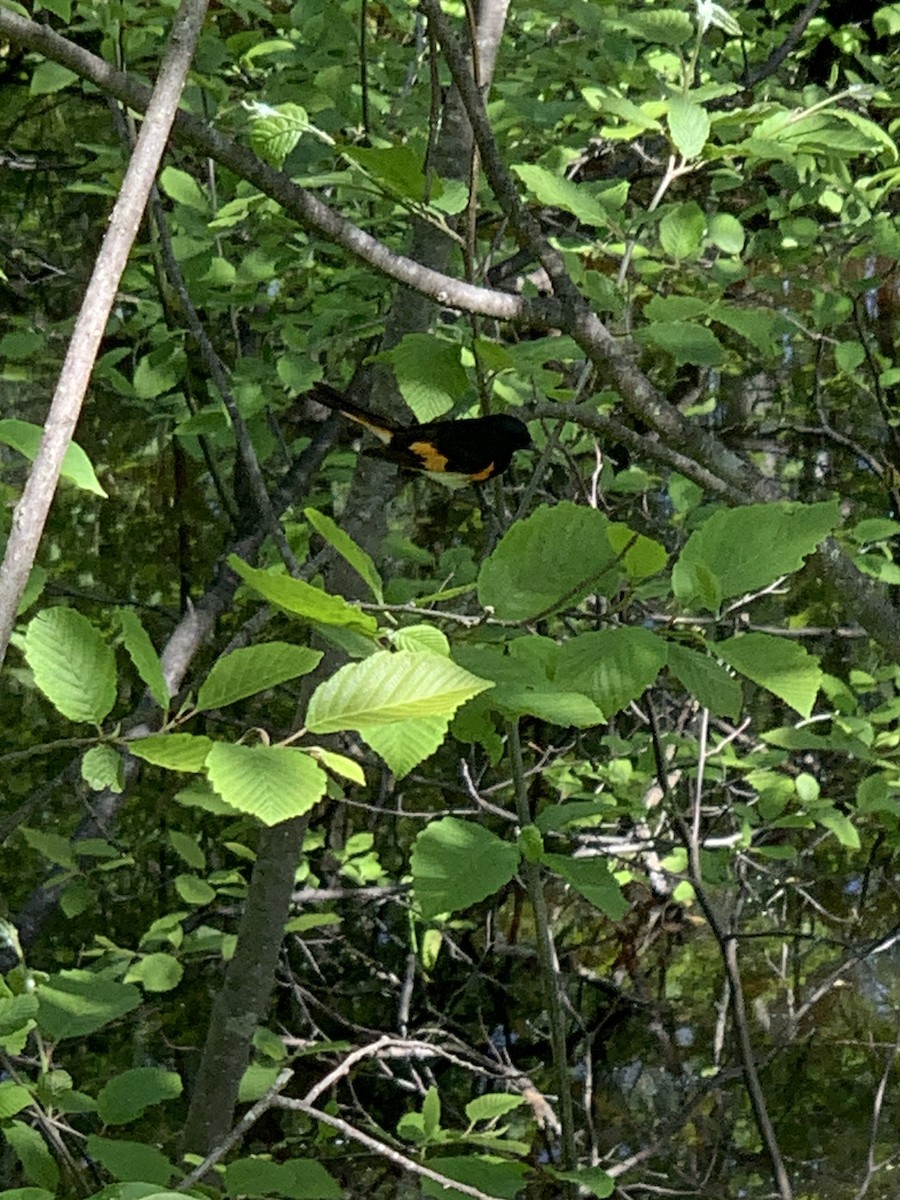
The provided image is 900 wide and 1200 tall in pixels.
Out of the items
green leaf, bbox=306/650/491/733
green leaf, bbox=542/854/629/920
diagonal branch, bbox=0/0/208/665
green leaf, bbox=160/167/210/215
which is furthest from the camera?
green leaf, bbox=160/167/210/215

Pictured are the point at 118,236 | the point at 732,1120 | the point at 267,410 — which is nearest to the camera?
the point at 118,236

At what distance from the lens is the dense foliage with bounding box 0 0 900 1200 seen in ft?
1.76

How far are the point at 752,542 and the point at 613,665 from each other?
8 cm

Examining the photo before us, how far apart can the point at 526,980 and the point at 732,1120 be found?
431mm

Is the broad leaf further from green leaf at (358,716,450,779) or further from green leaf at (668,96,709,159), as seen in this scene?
green leaf at (668,96,709,159)

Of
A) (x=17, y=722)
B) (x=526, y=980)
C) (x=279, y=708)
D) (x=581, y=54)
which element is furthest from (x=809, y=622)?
(x=17, y=722)

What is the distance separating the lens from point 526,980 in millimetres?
2256

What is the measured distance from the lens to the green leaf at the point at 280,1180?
26.0 inches

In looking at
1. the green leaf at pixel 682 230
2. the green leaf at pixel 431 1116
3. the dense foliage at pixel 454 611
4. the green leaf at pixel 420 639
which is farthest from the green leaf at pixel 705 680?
the green leaf at pixel 431 1116

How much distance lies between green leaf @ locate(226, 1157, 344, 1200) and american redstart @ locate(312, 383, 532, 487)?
21.0 inches

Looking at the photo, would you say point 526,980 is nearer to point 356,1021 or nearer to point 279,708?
point 356,1021

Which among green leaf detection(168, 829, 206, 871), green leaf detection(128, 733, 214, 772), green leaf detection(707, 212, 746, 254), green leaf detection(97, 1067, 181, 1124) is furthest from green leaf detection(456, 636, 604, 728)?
green leaf detection(168, 829, 206, 871)

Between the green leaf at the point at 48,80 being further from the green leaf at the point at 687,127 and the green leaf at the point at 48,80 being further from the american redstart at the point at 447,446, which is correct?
the green leaf at the point at 687,127

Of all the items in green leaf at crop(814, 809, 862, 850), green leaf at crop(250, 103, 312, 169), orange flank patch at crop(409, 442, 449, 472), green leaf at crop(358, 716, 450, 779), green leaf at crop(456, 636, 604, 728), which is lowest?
green leaf at crop(814, 809, 862, 850)
